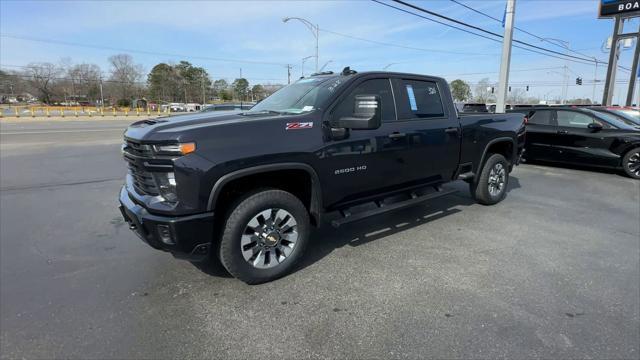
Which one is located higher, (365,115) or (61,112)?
(365,115)

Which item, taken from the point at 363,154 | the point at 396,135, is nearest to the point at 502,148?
the point at 396,135

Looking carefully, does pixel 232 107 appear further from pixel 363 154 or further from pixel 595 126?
pixel 595 126

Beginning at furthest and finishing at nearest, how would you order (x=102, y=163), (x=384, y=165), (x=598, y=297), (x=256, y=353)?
(x=102, y=163) → (x=384, y=165) → (x=598, y=297) → (x=256, y=353)

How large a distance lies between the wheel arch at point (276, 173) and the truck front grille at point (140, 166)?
492 millimetres

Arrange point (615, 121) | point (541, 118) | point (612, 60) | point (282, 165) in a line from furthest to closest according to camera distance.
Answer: point (612, 60) → point (541, 118) → point (615, 121) → point (282, 165)

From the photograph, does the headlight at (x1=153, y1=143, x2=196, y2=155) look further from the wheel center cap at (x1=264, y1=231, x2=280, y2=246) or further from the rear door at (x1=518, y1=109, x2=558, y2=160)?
the rear door at (x1=518, y1=109, x2=558, y2=160)

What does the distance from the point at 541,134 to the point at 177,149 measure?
32.7 ft

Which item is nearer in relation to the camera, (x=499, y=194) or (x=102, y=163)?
(x=499, y=194)

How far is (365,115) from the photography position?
3.63m

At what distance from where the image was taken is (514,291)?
344 cm

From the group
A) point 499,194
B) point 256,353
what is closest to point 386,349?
point 256,353

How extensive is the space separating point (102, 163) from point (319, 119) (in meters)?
8.50

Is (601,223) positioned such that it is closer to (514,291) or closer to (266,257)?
(514,291)

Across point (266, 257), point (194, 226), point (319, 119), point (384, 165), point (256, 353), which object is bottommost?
point (256, 353)
